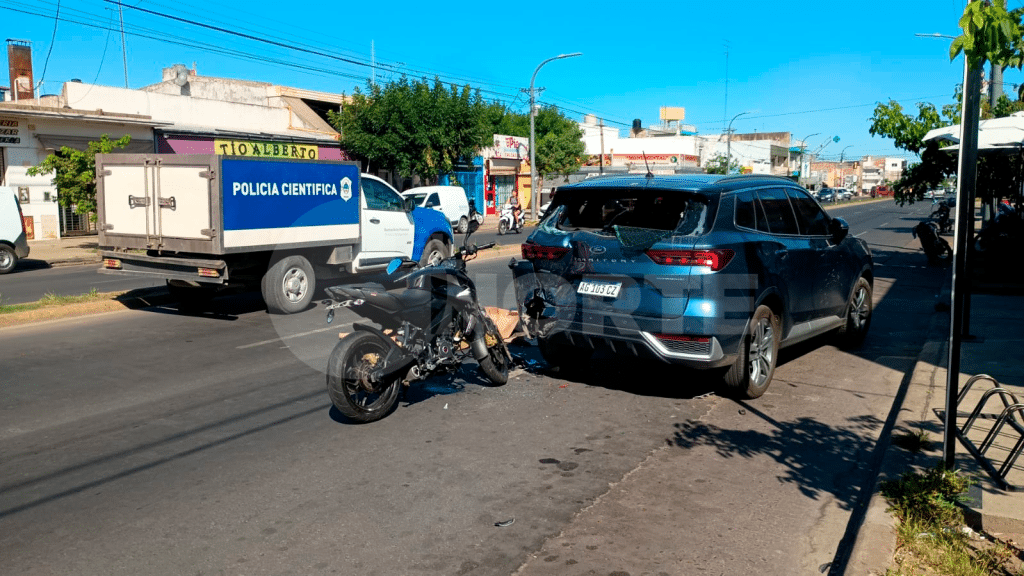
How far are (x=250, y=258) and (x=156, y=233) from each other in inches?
48.0

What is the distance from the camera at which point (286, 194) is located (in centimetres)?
1138

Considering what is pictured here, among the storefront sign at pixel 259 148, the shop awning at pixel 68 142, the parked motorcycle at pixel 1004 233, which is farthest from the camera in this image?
the storefront sign at pixel 259 148

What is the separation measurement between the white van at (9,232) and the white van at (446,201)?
13139 millimetres

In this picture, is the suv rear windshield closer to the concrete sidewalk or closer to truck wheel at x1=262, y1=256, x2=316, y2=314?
the concrete sidewalk

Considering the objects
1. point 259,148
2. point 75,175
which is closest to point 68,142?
point 259,148

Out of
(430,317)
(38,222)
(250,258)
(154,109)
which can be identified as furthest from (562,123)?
(430,317)

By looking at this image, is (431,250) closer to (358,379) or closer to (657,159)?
(358,379)

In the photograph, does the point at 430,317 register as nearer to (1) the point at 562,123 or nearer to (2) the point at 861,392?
(2) the point at 861,392

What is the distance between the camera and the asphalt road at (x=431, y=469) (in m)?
4.11

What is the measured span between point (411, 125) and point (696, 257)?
3142 cm

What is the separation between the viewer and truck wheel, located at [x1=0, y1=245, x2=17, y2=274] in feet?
58.6

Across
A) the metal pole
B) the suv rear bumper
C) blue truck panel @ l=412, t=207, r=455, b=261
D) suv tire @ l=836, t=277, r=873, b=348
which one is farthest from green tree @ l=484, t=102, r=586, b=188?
the metal pole

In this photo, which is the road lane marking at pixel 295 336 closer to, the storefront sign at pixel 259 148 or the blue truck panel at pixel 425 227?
the blue truck panel at pixel 425 227

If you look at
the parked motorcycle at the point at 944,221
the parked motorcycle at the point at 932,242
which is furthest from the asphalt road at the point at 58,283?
the parked motorcycle at the point at 944,221
